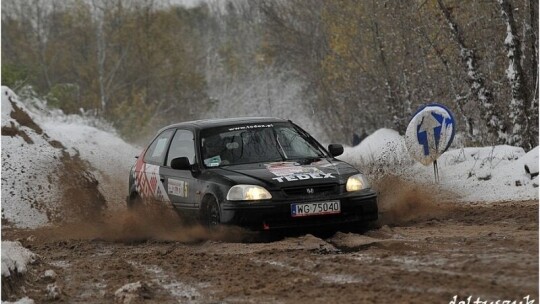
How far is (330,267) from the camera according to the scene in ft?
22.3

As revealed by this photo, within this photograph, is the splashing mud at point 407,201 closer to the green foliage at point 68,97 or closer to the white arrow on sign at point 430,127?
the white arrow on sign at point 430,127

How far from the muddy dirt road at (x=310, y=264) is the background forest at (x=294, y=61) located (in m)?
8.01

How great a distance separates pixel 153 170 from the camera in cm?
1104

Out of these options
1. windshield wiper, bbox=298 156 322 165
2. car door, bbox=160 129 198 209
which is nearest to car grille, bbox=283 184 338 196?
windshield wiper, bbox=298 156 322 165

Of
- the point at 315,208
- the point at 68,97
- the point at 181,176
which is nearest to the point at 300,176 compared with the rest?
the point at 315,208

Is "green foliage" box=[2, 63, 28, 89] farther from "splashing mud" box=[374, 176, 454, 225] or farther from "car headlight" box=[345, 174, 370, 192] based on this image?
"car headlight" box=[345, 174, 370, 192]

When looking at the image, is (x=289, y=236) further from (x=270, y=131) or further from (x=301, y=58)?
(x=301, y=58)

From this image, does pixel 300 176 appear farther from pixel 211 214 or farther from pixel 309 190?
pixel 211 214

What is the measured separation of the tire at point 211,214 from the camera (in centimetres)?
916

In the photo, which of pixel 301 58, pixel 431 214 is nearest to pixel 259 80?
pixel 301 58

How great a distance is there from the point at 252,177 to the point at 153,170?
2300 millimetres

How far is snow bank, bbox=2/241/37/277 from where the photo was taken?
7.05 meters

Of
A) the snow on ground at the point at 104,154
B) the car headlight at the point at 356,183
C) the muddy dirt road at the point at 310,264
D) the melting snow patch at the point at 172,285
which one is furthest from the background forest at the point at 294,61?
the melting snow patch at the point at 172,285

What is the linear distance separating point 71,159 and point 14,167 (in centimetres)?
242
